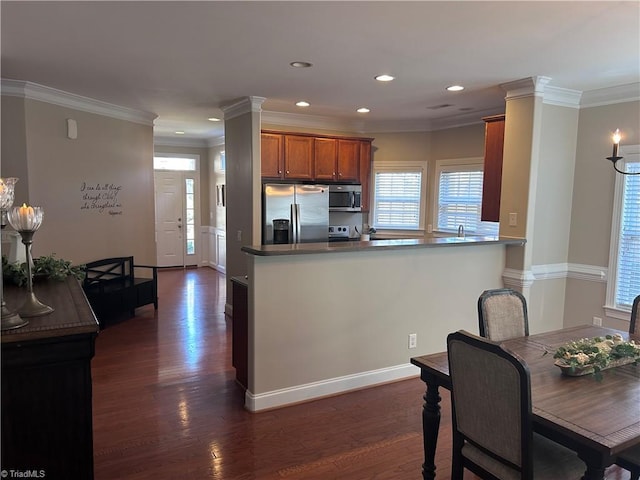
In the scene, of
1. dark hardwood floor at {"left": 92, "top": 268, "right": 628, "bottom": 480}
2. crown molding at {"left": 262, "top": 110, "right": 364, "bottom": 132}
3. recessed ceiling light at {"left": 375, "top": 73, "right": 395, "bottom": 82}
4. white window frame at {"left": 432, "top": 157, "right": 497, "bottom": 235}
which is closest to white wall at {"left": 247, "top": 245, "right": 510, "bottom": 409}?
dark hardwood floor at {"left": 92, "top": 268, "right": 628, "bottom": 480}

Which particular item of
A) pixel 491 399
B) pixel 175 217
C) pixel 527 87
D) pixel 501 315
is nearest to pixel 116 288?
pixel 175 217

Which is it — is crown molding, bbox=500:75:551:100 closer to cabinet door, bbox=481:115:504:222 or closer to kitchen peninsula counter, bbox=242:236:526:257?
cabinet door, bbox=481:115:504:222

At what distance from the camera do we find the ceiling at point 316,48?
2.47m

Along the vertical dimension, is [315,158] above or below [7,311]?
above

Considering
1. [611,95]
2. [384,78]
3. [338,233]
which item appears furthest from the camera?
[338,233]

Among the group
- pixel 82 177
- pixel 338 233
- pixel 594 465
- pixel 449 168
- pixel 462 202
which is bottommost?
pixel 594 465

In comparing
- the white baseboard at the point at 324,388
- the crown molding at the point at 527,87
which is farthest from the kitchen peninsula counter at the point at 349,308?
the crown molding at the point at 527,87

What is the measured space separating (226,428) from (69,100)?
12.8 feet

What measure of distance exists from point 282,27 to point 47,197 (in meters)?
3.44

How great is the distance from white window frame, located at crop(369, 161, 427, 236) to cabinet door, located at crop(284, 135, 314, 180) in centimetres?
118

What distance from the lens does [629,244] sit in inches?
163

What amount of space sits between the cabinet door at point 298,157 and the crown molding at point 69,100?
6.20 ft

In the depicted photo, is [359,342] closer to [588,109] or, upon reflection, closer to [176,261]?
[588,109]

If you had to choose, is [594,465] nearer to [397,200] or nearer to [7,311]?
[7,311]
